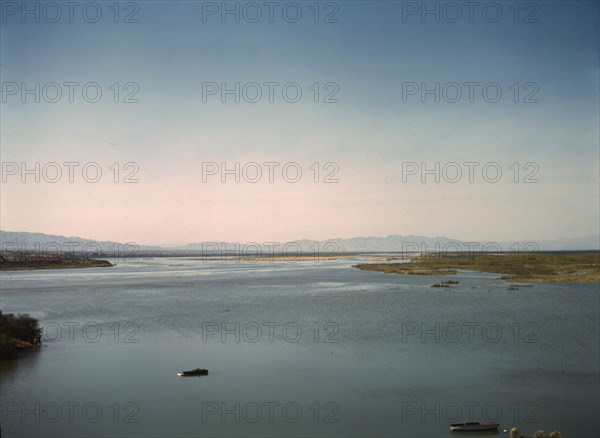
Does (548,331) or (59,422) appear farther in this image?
(548,331)

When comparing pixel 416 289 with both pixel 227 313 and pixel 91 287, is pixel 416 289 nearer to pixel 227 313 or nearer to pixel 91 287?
pixel 227 313

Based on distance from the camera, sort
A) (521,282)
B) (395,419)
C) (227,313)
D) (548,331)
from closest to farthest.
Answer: (395,419) < (548,331) < (227,313) < (521,282)

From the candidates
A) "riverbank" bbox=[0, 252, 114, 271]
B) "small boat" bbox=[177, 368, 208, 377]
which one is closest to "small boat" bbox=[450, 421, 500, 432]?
"small boat" bbox=[177, 368, 208, 377]

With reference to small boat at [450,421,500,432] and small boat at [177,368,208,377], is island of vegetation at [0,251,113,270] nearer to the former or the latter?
small boat at [177,368,208,377]

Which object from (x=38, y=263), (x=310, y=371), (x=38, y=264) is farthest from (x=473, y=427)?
(x=38, y=263)

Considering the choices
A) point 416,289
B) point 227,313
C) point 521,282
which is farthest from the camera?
point 521,282

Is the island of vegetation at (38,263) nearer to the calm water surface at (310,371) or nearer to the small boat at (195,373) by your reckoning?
the calm water surface at (310,371)

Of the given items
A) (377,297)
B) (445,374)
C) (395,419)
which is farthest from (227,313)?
(395,419)
